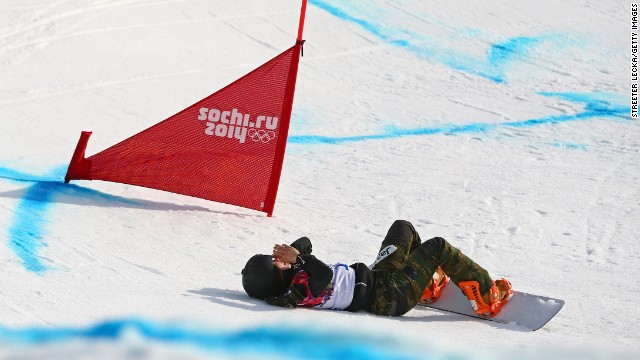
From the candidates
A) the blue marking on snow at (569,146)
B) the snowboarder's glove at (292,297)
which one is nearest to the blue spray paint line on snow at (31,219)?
the snowboarder's glove at (292,297)

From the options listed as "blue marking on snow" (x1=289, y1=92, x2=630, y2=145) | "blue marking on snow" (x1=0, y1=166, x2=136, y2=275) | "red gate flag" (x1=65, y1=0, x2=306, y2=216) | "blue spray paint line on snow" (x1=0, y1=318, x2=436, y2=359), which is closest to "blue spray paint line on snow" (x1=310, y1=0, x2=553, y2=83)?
"blue marking on snow" (x1=289, y1=92, x2=630, y2=145)

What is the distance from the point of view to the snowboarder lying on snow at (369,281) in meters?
3.72

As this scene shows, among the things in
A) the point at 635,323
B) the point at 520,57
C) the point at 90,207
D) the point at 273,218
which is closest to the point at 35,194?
the point at 90,207

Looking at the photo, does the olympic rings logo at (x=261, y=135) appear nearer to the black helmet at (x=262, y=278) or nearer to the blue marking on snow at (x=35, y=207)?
the blue marking on snow at (x=35, y=207)

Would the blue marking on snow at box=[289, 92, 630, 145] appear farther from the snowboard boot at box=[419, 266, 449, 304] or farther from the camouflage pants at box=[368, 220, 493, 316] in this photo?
the camouflage pants at box=[368, 220, 493, 316]

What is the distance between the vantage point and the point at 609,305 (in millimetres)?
4266

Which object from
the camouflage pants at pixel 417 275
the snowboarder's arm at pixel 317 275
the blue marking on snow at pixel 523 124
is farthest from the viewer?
the blue marking on snow at pixel 523 124

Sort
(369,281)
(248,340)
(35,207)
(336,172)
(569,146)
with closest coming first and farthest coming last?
(248,340)
(369,281)
(35,207)
(336,172)
(569,146)

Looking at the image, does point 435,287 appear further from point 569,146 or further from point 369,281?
point 569,146

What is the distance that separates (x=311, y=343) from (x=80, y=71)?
263 inches

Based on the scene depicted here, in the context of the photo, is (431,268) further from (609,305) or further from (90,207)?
(90,207)

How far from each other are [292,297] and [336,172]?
2855mm

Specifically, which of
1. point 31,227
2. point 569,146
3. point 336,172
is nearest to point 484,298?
point 31,227

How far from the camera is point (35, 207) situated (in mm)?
5133
